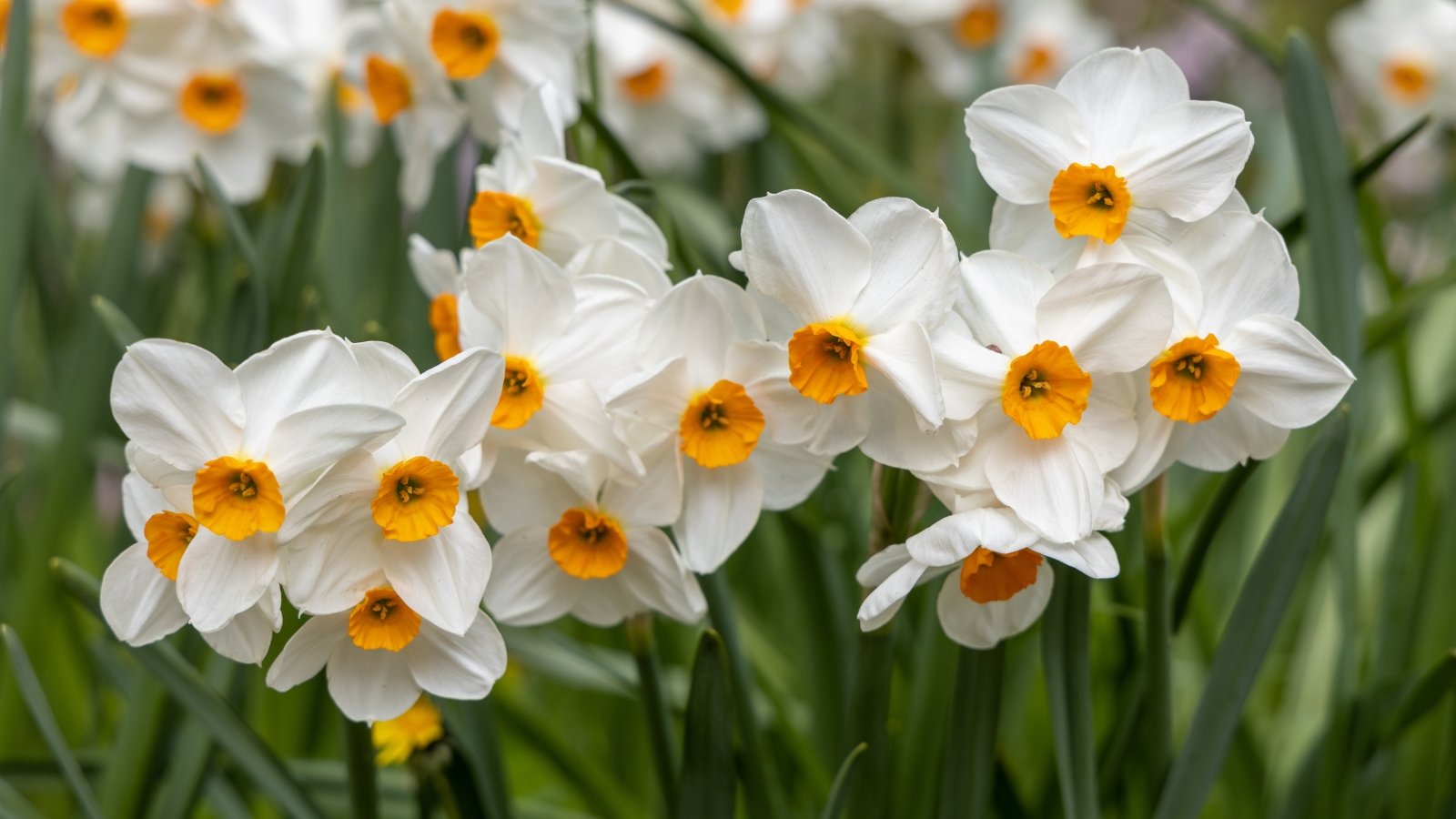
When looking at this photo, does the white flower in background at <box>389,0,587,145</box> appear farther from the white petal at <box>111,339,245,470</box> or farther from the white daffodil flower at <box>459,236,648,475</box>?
the white petal at <box>111,339,245,470</box>

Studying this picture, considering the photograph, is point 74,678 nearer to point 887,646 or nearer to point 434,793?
point 434,793

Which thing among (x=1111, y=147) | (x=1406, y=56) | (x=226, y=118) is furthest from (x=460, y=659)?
(x=1406, y=56)

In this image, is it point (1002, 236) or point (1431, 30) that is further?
point (1431, 30)

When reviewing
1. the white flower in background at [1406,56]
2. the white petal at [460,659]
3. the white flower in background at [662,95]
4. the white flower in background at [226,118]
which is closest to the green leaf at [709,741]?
the white petal at [460,659]

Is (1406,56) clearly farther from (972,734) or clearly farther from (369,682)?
(369,682)

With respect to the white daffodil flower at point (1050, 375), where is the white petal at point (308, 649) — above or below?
below

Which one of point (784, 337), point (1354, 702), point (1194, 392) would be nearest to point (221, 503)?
point (784, 337)

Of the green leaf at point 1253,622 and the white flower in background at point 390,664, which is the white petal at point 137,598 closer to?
the white flower in background at point 390,664
